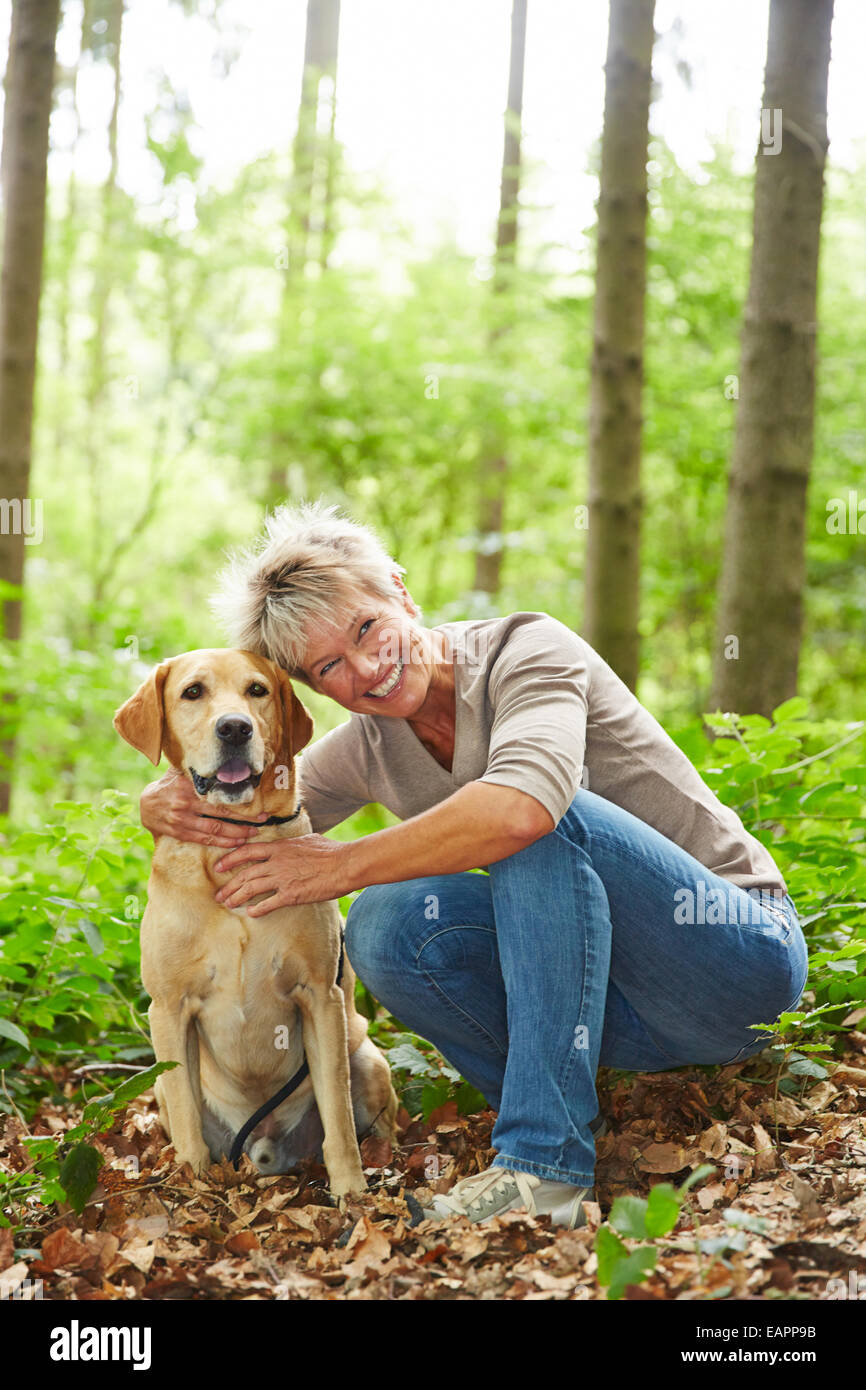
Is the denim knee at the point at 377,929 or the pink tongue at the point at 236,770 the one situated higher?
the pink tongue at the point at 236,770

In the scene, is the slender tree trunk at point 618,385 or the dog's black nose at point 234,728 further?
the slender tree trunk at point 618,385

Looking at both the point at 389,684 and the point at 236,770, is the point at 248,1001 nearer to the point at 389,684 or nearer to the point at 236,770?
the point at 236,770

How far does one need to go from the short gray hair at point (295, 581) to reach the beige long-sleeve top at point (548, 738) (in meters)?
0.27

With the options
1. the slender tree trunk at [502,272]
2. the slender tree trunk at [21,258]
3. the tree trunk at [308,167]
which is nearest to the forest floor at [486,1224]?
the slender tree trunk at [21,258]

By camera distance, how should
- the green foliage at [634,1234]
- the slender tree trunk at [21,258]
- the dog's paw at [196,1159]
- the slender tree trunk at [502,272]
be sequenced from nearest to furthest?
1. the green foliage at [634,1234]
2. the dog's paw at [196,1159]
3. the slender tree trunk at [21,258]
4. the slender tree trunk at [502,272]

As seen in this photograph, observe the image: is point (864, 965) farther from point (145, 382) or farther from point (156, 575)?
point (156, 575)

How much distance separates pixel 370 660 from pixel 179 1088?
3.76ft

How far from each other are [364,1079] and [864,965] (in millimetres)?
1367

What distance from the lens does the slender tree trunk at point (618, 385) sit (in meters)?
5.61

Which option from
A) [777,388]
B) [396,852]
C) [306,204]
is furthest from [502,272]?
[396,852]

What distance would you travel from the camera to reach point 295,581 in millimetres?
2773

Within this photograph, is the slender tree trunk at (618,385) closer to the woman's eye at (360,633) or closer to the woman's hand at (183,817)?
the woman's eye at (360,633)

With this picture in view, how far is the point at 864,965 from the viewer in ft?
9.84

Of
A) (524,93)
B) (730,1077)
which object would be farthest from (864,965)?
(524,93)
